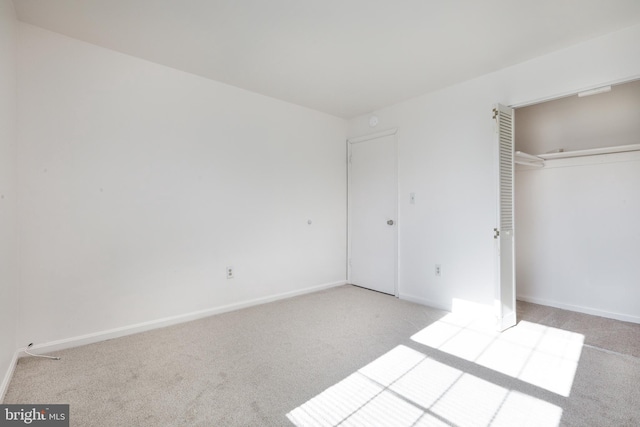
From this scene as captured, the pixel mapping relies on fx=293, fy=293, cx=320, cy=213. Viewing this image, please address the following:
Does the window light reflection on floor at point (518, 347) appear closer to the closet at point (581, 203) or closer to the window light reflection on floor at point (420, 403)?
the window light reflection on floor at point (420, 403)

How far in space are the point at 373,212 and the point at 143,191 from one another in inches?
108

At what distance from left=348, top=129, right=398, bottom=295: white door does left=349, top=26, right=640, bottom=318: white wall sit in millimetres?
150

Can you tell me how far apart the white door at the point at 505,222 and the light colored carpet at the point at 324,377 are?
0.97 ft

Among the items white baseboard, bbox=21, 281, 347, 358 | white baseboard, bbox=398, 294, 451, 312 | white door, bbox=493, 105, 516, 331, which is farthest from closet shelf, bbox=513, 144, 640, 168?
white baseboard, bbox=21, 281, 347, 358

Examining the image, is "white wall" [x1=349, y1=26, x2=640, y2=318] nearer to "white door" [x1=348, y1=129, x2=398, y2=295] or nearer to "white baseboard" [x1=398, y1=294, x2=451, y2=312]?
"white baseboard" [x1=398, y1=294, x2=451, y2=312]

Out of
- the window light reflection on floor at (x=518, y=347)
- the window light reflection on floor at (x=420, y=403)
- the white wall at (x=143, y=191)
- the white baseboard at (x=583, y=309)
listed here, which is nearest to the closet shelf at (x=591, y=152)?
the white baseboard at (x=583, y=309)

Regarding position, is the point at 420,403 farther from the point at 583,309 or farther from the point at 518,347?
the point at 583,309

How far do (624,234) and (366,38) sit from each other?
3206 mm

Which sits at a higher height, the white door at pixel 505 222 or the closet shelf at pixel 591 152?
the closet shelf at pixel 591 152

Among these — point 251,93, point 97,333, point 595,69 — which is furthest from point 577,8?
point 97,333

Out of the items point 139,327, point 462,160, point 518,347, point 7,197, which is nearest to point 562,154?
point 462,160

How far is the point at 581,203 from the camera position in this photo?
3.21 m

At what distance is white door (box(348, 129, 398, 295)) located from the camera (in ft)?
12.7

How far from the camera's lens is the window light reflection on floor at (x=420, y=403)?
61.3 inches
